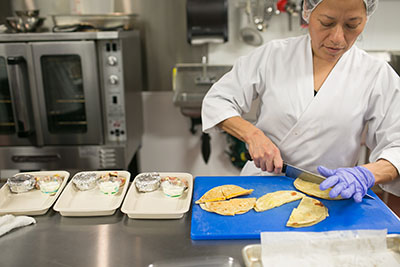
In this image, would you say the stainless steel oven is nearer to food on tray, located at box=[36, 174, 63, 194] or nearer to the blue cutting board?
food on tray, located at box=[36, 174, 63, 194]

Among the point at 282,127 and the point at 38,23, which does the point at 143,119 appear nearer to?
the point at 38,23

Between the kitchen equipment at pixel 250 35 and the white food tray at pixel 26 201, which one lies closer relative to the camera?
the white food tray at pixel 26 201

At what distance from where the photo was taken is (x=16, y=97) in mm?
2359

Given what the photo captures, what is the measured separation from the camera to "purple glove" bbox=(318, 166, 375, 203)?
1.17 metres

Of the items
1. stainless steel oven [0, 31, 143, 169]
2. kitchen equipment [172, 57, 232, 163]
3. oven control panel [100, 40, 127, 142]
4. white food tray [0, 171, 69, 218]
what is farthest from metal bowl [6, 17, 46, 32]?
white food tray [0, 171, 69, 218]

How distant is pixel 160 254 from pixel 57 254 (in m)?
0.28

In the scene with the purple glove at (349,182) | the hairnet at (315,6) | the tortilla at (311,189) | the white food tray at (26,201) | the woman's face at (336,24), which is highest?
the hairnet at (315,6)

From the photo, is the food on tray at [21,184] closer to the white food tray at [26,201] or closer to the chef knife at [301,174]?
Result: the white food tray at [26,201]

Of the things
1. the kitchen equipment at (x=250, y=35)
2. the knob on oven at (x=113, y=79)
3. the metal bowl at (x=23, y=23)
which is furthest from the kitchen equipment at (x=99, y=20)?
the kitchen equipment at (x=250, y=35)

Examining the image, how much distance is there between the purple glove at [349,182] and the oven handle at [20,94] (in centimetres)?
198

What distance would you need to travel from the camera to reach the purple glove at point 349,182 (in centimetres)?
117

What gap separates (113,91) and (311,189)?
1.63 meters

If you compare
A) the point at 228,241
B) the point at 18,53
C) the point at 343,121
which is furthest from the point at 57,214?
the point at 18,53

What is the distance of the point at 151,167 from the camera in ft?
11.0
